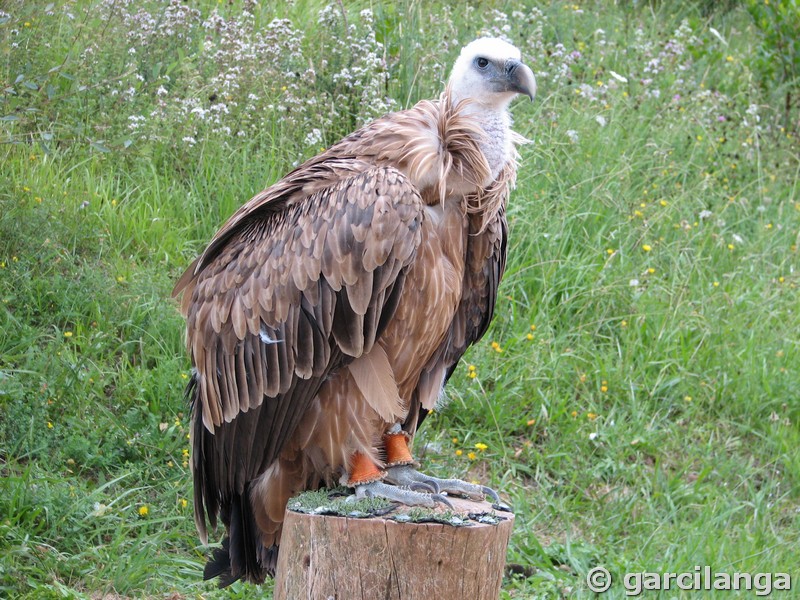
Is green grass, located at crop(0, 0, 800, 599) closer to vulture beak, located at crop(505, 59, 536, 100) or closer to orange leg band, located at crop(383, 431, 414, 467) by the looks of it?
orange leg band, located at crop(383, 431, 414, 467)

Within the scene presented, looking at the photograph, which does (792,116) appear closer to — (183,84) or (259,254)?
(183,84)

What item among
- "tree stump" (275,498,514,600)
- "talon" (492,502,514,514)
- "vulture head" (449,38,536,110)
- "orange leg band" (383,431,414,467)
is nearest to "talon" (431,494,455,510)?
"talon" (492,502,514,514)

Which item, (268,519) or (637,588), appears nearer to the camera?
(268,519)

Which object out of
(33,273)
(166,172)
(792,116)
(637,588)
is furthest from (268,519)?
(792,116)

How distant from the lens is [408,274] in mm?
3260

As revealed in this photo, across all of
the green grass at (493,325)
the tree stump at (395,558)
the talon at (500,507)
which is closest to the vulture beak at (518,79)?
the talon at (500,507)

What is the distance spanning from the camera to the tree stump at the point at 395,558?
2.67 m

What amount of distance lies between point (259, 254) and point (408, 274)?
531mm

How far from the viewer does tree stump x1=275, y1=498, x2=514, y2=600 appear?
8.75ft

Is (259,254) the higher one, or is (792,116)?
(792,116)

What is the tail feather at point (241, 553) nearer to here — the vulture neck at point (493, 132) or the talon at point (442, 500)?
the talon at point (442, 500)

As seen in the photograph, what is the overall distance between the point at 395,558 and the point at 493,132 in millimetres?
1552

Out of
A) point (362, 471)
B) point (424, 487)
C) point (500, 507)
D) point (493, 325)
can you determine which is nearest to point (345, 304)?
point (362, 471)

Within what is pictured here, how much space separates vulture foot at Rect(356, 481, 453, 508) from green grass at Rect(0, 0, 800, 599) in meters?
1.32
